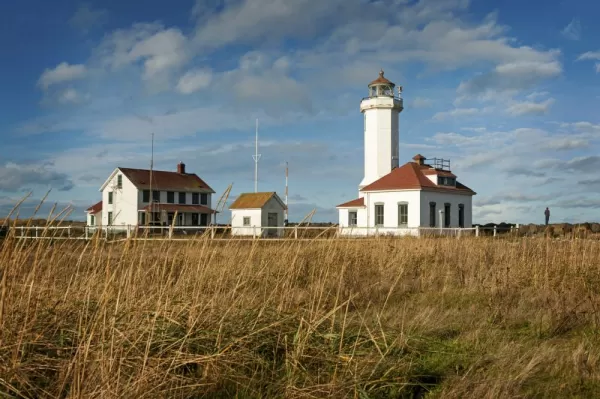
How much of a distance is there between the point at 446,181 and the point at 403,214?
4160 millimetres

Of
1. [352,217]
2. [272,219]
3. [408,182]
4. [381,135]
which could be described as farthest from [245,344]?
[272,219]

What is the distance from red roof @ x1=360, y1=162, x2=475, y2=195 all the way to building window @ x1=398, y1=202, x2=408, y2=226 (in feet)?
3.51

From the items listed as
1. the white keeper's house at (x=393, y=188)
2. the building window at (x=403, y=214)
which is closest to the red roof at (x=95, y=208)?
the white keeper's house at (x=393, y=188)

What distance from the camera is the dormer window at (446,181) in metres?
33.6

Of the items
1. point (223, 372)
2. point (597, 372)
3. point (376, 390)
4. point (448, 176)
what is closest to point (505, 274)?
point (597, 372)

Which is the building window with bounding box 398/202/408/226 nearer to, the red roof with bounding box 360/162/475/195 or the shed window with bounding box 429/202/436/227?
the red roof with bounding box 360/162/475/195

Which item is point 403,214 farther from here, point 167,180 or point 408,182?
point 167,180

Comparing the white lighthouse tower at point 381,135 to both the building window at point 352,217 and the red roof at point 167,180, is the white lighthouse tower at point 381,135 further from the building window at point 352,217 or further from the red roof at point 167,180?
the red roof at point 167,180

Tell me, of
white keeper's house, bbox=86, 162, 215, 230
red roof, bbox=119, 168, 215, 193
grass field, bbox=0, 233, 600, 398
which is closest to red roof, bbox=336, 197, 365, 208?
white keeper's house, bbox=86, 162, 215, 230

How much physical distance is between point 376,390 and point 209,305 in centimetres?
143

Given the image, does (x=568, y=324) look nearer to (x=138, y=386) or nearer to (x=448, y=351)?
(x=448, y=351)

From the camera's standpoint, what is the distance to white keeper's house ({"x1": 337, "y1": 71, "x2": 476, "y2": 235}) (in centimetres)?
3189

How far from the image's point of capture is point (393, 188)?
107 ft

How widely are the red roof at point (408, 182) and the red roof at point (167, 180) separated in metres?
16.6
